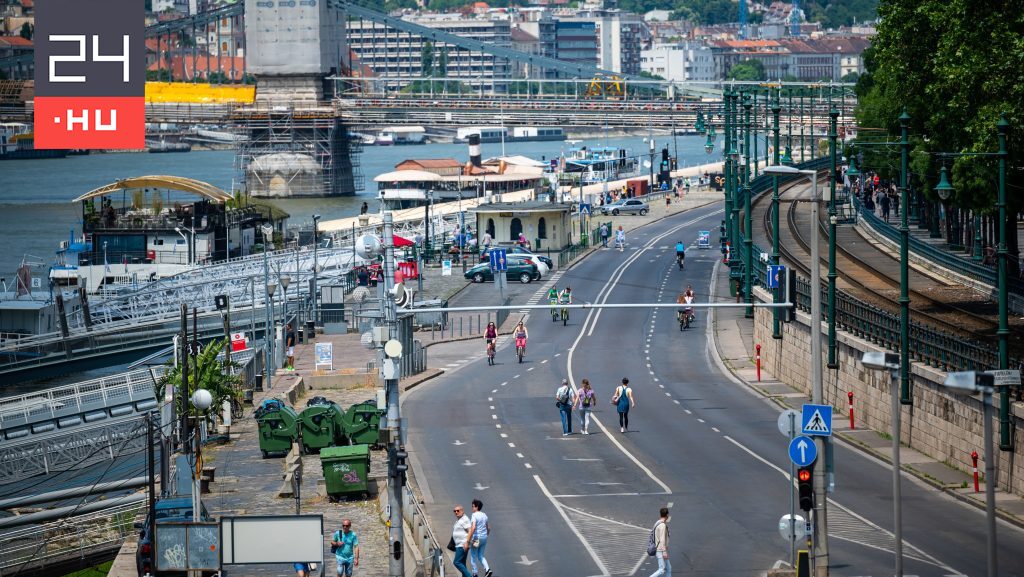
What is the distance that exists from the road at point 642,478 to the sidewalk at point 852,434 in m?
0.49

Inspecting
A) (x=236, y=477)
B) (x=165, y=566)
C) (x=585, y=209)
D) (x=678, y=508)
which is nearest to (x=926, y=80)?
(x=678, y=508)

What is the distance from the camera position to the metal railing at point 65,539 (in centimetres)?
4238

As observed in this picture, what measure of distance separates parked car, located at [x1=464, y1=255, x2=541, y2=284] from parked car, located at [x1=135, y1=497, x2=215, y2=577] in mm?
53003

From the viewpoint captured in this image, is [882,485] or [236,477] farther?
[236,477]

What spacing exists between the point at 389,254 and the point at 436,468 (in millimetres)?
9547

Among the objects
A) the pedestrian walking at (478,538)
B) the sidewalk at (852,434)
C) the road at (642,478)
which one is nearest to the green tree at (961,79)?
the sidewalk at (852,434)

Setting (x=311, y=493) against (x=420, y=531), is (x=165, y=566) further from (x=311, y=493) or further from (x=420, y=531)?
(x=311, y=493)

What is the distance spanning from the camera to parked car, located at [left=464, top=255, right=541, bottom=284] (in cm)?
9050

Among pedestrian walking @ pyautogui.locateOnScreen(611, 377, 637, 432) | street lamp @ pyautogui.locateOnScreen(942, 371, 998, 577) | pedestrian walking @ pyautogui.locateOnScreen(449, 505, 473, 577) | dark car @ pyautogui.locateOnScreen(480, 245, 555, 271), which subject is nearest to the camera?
street lamp @ pyautogui.locateOnScreen(942, 371, 998, 577)

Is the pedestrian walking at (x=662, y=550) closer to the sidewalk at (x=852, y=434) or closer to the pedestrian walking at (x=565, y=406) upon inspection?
the sidewalk at (x=852, y=434)

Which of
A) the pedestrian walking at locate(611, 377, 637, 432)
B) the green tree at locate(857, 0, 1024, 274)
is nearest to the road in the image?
the pedestrian walking at locate(611, 377, 637, 432)

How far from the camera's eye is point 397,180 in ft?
559

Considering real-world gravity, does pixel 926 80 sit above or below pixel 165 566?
above

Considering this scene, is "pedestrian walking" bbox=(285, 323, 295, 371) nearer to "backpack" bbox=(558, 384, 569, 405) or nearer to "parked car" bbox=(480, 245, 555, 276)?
"parked car" bbox=(480, 245, 555, 276)
